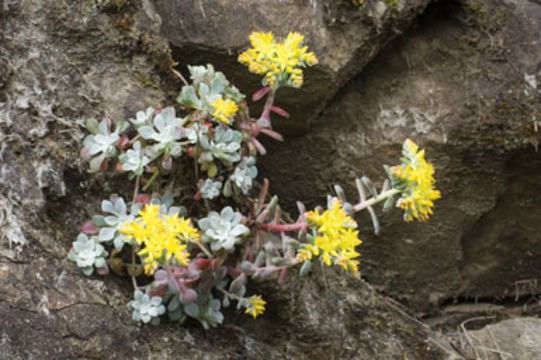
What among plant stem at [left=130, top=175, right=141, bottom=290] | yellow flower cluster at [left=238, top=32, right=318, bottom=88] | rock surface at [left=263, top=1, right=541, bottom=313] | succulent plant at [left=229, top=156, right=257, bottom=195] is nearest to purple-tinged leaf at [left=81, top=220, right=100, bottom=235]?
plant stem at [left=130, top=175, right=141, bottom=290]

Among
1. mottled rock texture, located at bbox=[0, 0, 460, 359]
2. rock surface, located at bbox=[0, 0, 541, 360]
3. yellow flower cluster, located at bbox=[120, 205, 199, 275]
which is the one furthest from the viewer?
rock surface, located at bbox=[0, 0, 541, 360]

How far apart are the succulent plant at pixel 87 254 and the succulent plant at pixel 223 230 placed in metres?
0.38

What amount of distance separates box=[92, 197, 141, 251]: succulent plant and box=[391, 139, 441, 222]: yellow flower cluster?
3.29 ft

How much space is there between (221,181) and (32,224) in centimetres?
76

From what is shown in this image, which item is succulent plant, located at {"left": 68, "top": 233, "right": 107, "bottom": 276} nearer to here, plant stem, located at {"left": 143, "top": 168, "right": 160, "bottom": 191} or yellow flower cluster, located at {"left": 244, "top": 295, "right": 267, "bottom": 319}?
plant stem, located at {"left": 143, "top": 168, "right": 160, "bottom": 191}

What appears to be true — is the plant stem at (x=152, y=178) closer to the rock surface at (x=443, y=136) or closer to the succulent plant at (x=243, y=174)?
the succulent plant at (x=243, y=174)

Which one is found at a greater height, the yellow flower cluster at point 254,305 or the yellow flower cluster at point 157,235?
the yellow flower cluster at point 157,235

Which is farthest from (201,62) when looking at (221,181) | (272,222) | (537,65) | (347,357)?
(537,65)

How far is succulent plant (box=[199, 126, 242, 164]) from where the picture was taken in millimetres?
2451

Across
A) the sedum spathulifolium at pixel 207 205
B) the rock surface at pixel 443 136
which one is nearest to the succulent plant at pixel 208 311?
the sedum spathulifolium at pixel 207 205

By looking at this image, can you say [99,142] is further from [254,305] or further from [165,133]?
[254,305]

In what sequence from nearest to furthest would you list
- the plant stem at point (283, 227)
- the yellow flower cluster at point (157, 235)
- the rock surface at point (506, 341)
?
the yellow flower cluster at point (157, 235), the plant stem at point (283, 227), the rock surface at point (506, 341)

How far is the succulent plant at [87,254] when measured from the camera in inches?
90.2

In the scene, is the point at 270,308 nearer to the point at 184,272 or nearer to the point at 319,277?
the point at 319,277
